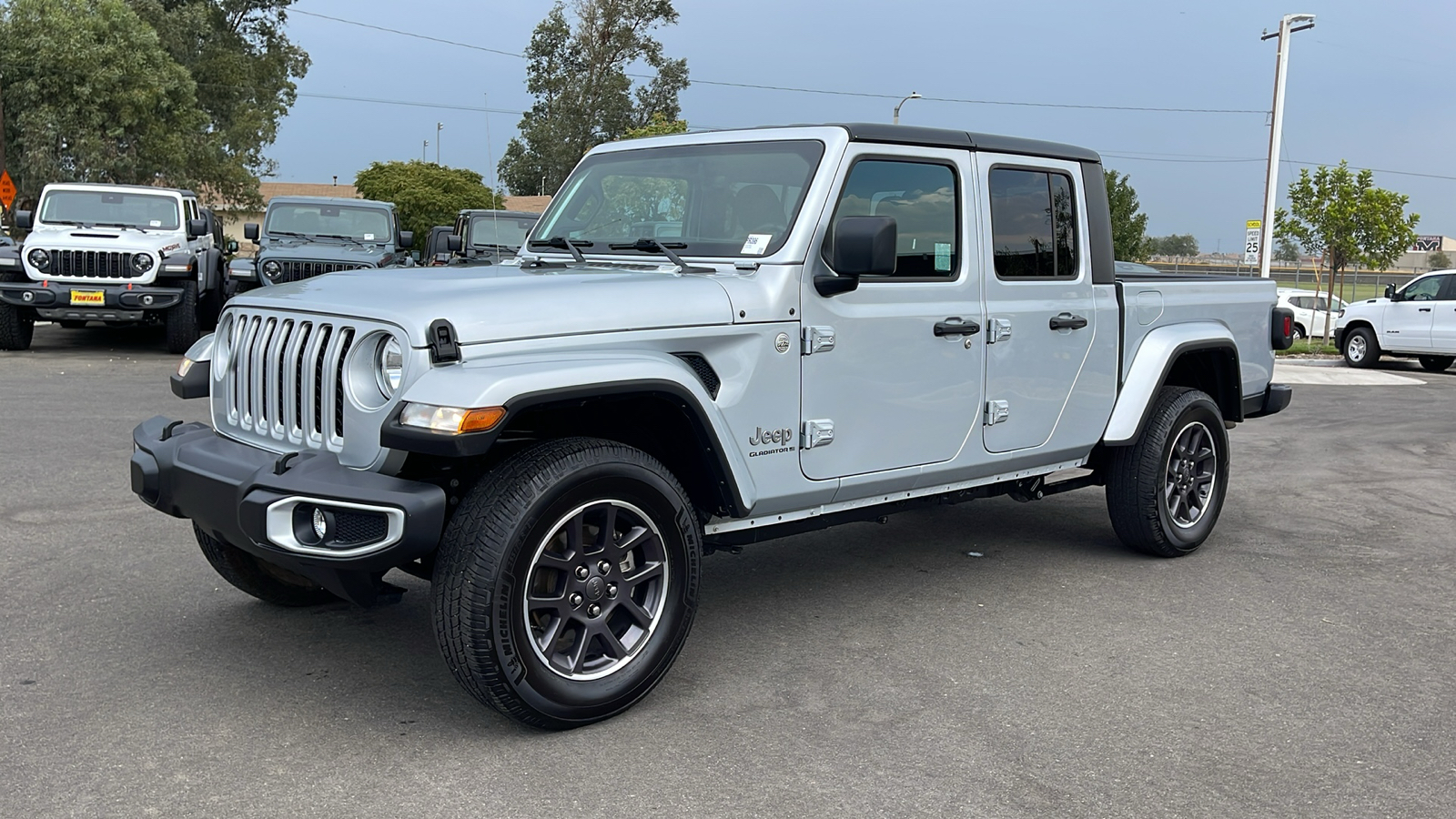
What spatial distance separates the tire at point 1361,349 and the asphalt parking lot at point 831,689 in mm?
14872

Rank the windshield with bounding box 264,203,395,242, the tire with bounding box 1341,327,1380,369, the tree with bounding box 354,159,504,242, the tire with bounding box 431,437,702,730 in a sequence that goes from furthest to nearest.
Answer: the tree with bounding box 354,159,504,242, the tire with bounding box 1341,327,1380,369, the windshield with bounding box 264,203,395,242, the tire with bounding box 431,437,702,730

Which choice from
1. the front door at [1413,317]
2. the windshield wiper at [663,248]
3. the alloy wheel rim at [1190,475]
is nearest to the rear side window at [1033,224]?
the alloy wheel rim at [1190,475]

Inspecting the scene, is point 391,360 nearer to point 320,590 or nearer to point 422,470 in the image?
point 422,470

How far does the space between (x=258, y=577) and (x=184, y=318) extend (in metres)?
11.2

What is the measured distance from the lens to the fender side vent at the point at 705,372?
4.20m

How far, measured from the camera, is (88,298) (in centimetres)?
1445

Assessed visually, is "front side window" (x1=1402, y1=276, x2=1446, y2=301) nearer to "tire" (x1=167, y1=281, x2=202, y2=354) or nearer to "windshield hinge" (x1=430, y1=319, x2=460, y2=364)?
"tire" (x1=167, y1=281, x2=202, y2=354)

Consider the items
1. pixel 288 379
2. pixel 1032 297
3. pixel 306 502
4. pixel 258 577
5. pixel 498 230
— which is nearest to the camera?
pixel 306 502

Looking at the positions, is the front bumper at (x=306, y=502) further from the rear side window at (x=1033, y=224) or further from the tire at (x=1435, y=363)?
the tire at (x=1435, y=363)

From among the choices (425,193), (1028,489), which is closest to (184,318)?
(1028,489)

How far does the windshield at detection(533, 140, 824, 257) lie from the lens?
4.65 m

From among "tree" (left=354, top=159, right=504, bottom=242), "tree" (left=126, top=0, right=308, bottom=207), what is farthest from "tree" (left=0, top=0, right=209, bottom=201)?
"tree" (left=354, top=159, right=504, bottom=242)

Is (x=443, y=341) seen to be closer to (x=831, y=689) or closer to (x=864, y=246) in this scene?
(x=864, y=246)

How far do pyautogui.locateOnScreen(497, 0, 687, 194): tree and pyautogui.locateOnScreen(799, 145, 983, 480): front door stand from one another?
50837 mm
